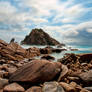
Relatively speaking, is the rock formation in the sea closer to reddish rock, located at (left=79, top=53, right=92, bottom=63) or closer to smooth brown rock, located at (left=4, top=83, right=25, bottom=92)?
reddish rock, located at (left=79, top=53, right=92, bottom=63)

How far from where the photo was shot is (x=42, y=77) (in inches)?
255

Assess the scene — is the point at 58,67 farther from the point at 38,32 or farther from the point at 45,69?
the point at 38,32

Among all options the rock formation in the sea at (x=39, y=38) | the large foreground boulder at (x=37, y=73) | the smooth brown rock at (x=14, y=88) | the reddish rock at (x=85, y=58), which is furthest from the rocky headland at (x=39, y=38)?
the smooth brown rock at (x=14, y=88)

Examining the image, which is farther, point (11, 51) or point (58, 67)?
point (11, 51)

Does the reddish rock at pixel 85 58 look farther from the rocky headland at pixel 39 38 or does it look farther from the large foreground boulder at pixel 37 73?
the rocky headland at pixel 39 38

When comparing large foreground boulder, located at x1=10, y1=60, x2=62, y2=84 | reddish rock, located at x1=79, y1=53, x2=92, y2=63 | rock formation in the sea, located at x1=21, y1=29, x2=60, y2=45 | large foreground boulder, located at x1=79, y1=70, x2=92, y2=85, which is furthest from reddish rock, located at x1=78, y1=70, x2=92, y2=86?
rock formation in the sea, located at x1=21, y1=29, x2=60, y2=45

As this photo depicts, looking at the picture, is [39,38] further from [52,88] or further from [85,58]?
[52,88]

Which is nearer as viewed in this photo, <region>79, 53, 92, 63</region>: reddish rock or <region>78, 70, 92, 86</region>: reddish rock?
<region>78, 70, 92, 86</region>: reddish rock

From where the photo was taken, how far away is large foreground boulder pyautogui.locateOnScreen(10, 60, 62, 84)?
6.33 m

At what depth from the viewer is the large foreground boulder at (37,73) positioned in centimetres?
633

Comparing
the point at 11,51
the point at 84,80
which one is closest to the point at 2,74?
the point at 84,80

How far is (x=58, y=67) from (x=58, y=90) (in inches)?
87.0

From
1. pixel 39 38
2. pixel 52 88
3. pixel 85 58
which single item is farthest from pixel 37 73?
pixel 39 38

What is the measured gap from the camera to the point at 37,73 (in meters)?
6.47
